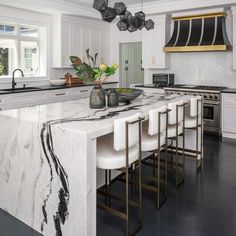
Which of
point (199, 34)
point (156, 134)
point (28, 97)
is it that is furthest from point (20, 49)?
point (156, 134)

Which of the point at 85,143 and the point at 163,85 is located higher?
the point at 163,85

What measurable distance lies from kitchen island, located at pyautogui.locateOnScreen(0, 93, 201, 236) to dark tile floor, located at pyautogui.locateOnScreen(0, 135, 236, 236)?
228 mm

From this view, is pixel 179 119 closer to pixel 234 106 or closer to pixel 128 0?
pixel 234 106

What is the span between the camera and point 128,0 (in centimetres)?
640

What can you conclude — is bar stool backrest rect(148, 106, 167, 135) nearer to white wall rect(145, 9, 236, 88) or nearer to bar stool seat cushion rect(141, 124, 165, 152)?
bar stool seat cushion rect(141, 124, 165, 152)

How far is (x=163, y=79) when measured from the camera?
703 cm

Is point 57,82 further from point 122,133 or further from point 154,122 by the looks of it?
point 122,133

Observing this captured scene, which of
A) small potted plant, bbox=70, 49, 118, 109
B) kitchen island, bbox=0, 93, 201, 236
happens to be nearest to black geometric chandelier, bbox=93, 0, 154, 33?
small potted plant, bbox=70, 49, 118, 109

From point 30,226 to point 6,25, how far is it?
4.65m

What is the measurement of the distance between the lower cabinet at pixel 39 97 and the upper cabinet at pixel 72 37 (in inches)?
30.5

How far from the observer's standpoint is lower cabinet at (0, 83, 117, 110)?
500 cm

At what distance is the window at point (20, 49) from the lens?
6.02 meters

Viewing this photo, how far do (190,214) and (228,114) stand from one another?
11.4ft

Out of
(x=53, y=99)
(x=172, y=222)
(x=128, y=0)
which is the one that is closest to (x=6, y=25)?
(x=53, y=99)
